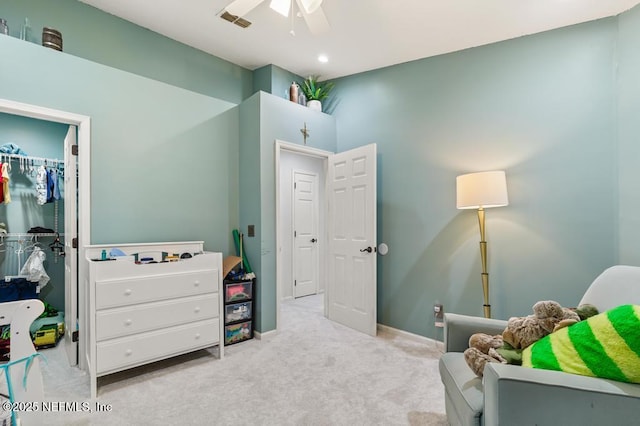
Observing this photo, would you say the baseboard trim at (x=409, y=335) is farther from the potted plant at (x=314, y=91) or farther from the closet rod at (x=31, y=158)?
the closet rod at (x=31, y=158)

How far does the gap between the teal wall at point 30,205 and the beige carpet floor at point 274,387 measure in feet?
3.41

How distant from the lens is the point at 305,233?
5027mm

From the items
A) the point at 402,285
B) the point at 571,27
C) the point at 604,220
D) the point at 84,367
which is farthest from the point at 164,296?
the point at 571,27

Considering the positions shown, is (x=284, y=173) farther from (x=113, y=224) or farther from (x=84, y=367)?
(x=84, y=367)

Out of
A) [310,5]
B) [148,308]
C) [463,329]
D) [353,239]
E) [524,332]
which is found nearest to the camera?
[524,332]

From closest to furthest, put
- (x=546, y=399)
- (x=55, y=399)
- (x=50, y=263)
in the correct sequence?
(x=546, y=399), (x=55, y=399), (x=50, y=263)

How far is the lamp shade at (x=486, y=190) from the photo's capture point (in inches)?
92.6

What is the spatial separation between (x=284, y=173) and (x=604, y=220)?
3.77m

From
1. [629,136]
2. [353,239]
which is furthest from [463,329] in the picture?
[629,136]

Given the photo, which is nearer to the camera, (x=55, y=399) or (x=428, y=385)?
(x=55, y=399)

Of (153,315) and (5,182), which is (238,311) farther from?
(5,182)

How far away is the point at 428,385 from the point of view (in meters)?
2.18

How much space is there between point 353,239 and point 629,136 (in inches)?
93.0

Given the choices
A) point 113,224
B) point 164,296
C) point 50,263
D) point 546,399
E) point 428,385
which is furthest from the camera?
point 50,263
